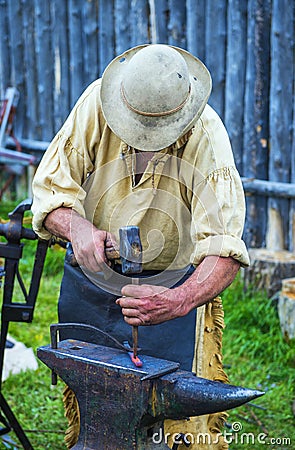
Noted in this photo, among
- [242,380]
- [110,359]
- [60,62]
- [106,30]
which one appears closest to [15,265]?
[110,359]

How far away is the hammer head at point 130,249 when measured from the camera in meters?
2.29

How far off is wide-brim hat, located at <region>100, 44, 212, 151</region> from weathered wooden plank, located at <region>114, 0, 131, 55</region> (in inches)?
163

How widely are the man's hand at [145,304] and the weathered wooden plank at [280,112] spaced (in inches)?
133

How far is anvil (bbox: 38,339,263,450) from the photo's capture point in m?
2.17

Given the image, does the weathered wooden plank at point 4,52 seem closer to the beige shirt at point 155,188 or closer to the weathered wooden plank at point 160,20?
the weathered wooden plank at point 160,20

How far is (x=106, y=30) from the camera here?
6.80m

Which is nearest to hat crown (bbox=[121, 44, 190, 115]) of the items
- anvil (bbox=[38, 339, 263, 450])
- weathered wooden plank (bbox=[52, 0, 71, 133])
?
anvil (bbox=[38, 339, 263, 450])

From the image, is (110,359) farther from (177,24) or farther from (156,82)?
(177,24)

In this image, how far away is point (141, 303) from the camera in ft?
7.69

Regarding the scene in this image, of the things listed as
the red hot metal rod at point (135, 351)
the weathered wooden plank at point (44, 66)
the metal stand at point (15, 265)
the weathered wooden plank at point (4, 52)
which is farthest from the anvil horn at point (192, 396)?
the weathered wooden plank at point (4, 52)

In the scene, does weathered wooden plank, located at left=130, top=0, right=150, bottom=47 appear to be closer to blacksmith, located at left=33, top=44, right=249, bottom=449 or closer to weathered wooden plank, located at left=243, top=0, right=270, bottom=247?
weathered wooden plank, located at left=243, top=0, right=270, bottom=247

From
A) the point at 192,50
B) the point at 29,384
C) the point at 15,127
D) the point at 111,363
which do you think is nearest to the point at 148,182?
the point at 111,363

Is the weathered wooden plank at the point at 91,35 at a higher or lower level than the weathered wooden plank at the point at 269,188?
higher

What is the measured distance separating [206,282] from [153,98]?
0.69 meters
